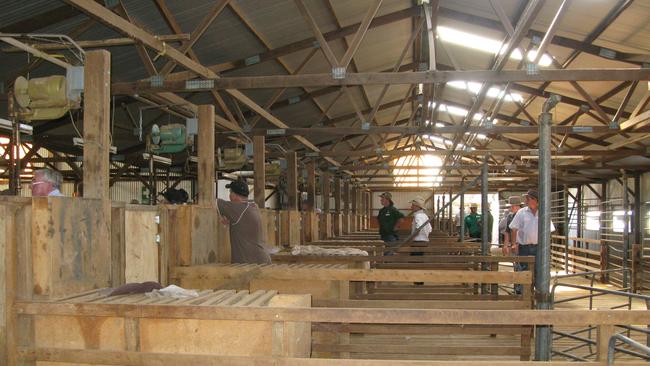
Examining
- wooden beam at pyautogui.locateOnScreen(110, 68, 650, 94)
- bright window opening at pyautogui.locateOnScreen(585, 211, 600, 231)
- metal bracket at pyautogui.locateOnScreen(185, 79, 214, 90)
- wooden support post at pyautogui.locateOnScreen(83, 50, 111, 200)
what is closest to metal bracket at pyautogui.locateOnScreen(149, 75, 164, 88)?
wooden beam at pyautogui.locateOnScreen(110, 68, 650, 94)

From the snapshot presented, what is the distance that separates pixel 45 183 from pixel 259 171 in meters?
6.24

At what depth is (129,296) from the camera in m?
4.21

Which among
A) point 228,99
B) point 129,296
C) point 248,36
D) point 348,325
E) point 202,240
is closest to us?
point 129,296

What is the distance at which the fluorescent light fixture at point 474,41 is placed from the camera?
11.1 metres

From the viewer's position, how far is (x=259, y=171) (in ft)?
36.3

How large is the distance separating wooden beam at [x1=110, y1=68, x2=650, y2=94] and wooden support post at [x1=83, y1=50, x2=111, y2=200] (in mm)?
2450

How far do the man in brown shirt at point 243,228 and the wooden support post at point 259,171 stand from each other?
3772 mm

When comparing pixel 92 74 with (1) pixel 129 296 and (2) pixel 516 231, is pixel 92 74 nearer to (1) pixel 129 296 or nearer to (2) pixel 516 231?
(1) pixel 129 296

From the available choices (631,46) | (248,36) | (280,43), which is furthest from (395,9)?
(631,46)

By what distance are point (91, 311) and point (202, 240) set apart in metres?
3.04

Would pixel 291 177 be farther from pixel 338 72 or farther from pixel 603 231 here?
pixel 603 231

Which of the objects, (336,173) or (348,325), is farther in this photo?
(336,173)

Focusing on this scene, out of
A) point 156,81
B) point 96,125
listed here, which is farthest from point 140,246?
point 156,81

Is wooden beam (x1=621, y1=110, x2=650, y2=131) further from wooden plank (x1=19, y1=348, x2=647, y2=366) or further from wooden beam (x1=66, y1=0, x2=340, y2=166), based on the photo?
wooden plank (x1=19, y1=348, x2=647, y2=366)
